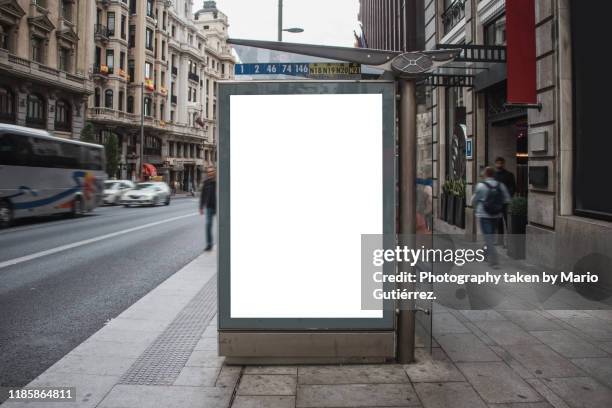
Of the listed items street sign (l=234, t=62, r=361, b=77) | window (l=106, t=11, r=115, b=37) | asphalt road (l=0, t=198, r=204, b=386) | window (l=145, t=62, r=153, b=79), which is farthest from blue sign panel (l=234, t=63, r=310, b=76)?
window (l=145, t=62, r=153, b=79)

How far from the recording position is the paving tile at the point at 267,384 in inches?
147

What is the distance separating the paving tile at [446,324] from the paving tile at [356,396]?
1.66m

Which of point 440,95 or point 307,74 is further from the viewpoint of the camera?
point 440,95

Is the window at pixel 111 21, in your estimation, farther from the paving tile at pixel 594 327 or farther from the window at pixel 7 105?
the paving tile at pixel 594 327

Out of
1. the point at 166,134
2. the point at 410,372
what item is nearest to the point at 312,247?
the point at 410,372

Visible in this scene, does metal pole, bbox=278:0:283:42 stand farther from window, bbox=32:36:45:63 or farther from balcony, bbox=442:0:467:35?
window, bbox=32:36:45:63

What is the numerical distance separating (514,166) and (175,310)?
32.6ft

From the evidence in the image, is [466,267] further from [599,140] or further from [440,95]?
[440,95]

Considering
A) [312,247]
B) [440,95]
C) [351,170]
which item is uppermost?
[440,95]

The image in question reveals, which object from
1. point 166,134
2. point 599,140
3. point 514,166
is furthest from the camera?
point 166,134

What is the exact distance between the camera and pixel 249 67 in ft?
26.6

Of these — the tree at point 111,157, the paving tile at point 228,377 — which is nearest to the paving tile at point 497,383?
the paving tile at point 228,377

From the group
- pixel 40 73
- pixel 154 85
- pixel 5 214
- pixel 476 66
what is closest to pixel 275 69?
pixel 476 66

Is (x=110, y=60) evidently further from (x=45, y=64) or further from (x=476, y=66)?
(x=476, y=66)
